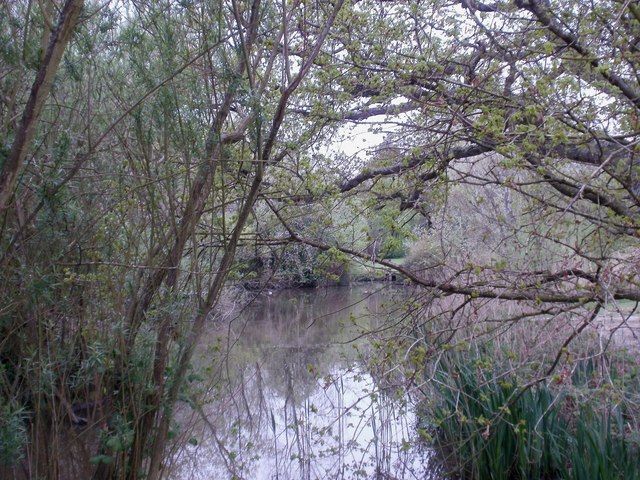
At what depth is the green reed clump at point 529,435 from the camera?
4.48 metres

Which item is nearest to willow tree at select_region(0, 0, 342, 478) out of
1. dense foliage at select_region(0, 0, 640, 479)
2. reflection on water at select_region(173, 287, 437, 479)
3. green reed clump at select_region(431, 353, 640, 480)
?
dense foliage at select_region(0, 0, 640, 479)

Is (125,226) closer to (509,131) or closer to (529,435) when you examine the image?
(509,131)

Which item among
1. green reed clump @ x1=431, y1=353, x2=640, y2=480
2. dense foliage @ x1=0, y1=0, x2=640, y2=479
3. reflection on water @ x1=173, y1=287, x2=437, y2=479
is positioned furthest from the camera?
reflection on water @ x1=173, y1=287, x2=437, y2=479

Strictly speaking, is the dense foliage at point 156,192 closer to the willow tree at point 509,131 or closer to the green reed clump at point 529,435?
the willow tree at point 509,131

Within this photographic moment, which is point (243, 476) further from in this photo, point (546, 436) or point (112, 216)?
point (112, 216)

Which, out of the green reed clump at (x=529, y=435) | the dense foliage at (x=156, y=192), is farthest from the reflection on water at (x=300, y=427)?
the dense foliage at (x=156, y=192)

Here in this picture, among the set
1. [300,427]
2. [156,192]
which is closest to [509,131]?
[156,192]

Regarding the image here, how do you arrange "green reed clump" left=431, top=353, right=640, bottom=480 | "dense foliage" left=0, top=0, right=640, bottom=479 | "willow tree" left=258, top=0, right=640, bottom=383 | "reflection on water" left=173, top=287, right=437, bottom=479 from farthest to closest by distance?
"reflection on water" left=173, top=287, right=437, bottom=479, "green reed clump" left=431, top=353, right=640, bottom=480, "willow tree" left=258, top=0, right=640, bottom=383, "dense foliage" left=0, top=0, right=640, bottom=479

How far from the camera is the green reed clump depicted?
448 centimetres

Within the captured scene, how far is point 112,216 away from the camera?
3410mm

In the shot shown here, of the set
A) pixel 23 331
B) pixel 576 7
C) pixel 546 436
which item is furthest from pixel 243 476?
pixel 576 7

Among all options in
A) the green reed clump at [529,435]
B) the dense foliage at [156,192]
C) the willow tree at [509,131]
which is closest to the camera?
the dense foliage at [156,192]

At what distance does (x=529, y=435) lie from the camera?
5.02 metres

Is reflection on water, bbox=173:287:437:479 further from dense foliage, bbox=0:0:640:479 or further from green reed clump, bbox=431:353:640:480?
dense foliage, bbox=0:0:640:479
